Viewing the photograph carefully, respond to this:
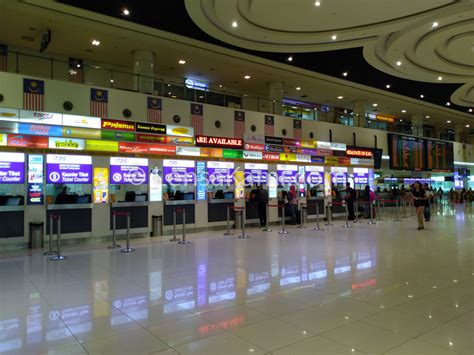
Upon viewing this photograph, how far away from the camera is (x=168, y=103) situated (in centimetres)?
1141

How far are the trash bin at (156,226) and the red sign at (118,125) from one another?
2705 mm

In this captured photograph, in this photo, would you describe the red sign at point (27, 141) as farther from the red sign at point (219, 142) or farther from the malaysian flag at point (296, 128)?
the malaysian flag at point (296, 128)

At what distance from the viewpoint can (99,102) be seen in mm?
10133

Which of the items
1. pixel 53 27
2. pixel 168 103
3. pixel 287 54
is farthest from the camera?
pixel 287 54

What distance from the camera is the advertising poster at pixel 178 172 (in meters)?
11.3

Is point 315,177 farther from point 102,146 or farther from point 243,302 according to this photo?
point 243,302

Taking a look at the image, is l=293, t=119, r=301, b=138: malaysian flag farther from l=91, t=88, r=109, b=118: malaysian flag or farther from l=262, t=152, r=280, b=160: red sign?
l=91, t=88, r=109, b=118: malaysian flag

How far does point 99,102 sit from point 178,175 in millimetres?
3212

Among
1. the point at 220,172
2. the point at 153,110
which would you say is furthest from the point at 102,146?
the point at 220,172

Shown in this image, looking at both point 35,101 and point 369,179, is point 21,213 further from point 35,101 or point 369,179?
point 369,179

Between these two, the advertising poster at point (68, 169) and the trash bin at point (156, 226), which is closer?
the advertising poster at point (68, 169)

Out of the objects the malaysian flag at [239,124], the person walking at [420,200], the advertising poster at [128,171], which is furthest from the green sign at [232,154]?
the person walking at [420,200]

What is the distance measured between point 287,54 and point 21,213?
9.80 m

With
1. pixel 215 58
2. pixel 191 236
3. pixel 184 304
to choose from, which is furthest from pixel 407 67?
pixel 184 304
